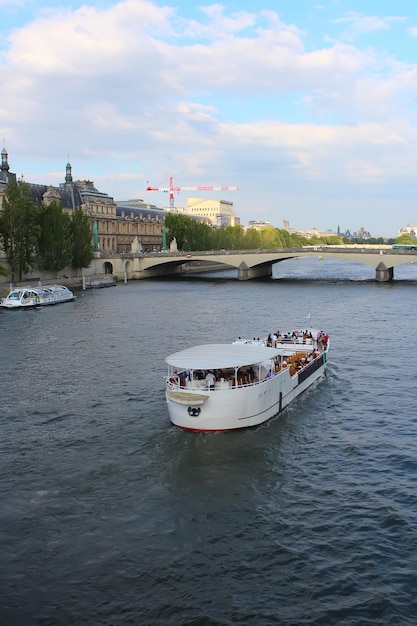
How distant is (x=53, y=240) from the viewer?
308 ft

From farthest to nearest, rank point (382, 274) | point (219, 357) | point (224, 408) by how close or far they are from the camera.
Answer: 1. point (382, 274)
2. point (219, 357)
3. point (224, 408)

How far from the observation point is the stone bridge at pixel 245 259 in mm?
105938

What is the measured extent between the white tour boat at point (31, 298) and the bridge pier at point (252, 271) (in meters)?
46.4

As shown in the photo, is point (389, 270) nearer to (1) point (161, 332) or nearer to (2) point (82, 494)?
(1) point (161, 332)

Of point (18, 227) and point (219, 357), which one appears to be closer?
point (219, 357)

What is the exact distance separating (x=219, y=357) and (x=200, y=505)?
8351mm

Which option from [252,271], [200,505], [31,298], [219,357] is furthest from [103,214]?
[200,505]

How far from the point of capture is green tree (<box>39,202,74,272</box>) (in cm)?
9319

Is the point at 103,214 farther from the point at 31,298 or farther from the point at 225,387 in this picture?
the point at 225,387

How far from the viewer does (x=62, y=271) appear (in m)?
102

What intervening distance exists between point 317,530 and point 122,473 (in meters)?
6.93

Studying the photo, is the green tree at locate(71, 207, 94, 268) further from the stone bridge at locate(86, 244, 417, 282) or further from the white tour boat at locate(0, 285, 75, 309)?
the white tour boat at locate(0, 285, 75, 309)

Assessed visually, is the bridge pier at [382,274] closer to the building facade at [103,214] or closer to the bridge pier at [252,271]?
the bridge pier at [252,271]

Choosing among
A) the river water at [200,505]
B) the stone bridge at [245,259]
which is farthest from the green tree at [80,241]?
the river water at [200,505]
